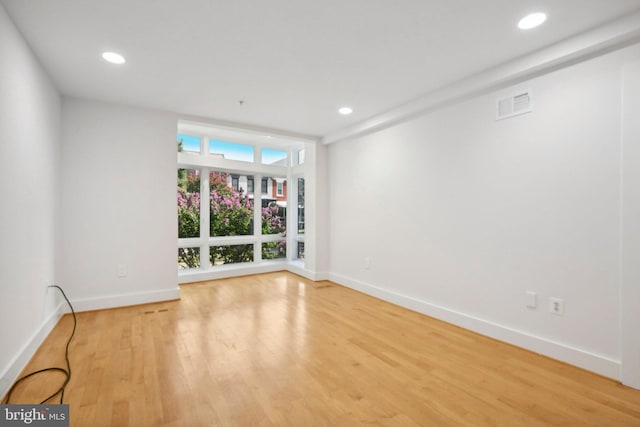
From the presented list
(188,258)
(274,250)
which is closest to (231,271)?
(188,258)

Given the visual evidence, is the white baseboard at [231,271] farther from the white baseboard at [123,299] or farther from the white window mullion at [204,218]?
the white baseboard at [123,299]

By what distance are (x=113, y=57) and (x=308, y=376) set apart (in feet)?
10.0

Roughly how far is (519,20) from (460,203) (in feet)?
5.40

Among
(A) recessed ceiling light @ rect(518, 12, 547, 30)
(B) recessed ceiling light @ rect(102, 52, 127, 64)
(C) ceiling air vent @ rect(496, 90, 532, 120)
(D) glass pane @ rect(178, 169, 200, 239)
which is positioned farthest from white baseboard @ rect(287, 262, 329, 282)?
(A) recessed ceiling light @ rect(518, 12, 547, 30)

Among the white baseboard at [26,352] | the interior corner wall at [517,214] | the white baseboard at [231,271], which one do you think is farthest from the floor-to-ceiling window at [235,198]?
the interior corner wall at [517,214]

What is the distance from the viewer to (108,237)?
3631 millimetres

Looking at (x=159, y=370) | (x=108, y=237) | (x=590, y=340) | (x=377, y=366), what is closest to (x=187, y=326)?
(x=159, y=370)

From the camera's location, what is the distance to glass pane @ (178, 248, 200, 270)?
17.2 feet

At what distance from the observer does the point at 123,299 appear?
370 centimetres

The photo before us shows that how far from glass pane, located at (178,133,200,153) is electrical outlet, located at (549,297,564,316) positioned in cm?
518

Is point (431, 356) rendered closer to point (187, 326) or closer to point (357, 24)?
point (187, 326)

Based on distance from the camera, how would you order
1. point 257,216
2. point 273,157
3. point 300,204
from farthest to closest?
point 300,204, point 273,157, point 257,216

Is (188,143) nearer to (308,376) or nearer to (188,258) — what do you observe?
(188,258)
